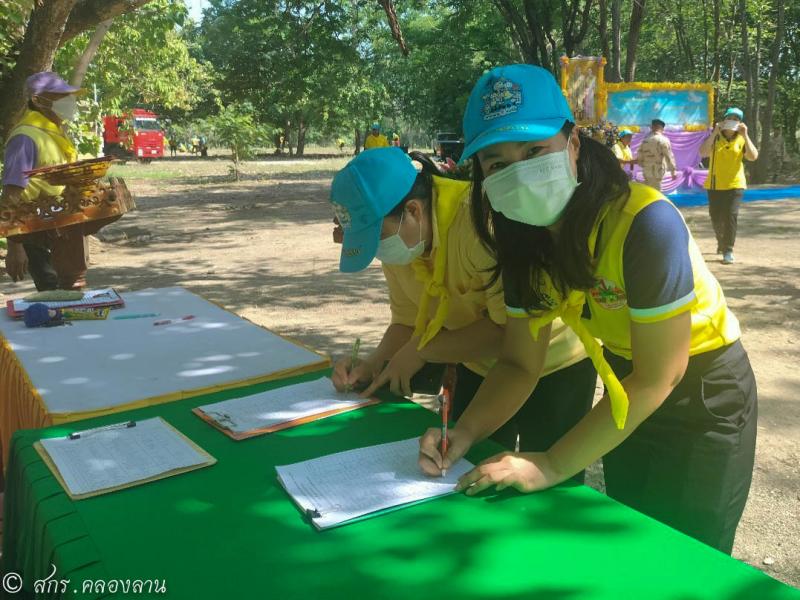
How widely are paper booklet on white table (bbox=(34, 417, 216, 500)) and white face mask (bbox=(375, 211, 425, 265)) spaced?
2.12 feet

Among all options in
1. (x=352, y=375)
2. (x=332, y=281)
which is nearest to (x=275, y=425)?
(x=352, y=375)

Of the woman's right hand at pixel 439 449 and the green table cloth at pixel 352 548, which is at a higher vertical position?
the woman's right hand at pixel 439 449

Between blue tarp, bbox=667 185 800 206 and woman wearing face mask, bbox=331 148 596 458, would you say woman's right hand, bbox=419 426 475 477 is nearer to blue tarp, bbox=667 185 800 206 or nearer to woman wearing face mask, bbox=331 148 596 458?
woman wearing face mask, bbox=331 148 596 458

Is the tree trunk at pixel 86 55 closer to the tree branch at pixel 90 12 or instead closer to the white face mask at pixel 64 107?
the tree branch at pixel 90 12

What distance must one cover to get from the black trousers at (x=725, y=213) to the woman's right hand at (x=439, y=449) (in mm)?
6931

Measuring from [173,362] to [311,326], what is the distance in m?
3.23

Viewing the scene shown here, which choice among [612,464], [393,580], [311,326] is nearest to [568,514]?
[393,580]

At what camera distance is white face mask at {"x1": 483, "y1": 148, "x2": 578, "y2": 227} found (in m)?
1.40

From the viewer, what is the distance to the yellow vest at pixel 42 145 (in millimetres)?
4055

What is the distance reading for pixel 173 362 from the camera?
234cm

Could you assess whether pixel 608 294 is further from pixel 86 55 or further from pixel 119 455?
pixel 86 55

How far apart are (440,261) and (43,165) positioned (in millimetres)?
3198

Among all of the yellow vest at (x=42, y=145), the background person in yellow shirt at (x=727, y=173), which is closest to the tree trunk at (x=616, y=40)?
the background person in yellow shirt at (x=727, y=173)

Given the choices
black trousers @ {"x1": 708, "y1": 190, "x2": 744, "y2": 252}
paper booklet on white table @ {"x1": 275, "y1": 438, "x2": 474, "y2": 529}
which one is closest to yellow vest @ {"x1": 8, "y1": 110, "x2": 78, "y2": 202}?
paper booklet on white table @ {"x1": 275, "y1": 438, "x2": 474, "y2": 529}
